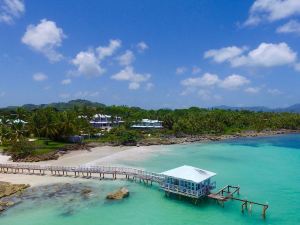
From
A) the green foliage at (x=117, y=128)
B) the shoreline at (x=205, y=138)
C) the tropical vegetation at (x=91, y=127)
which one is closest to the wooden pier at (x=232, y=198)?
the tropical vegetation at (x=91, y=127)

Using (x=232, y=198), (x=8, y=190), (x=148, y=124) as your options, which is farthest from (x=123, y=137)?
(x=232, y=198)

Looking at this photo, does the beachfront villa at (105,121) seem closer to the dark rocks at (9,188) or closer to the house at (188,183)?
the dark rocks at (9,188)

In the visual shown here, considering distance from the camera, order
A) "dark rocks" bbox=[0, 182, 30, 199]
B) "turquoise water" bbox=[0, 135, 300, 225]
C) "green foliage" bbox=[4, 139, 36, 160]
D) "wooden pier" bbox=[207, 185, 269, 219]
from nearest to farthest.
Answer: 1. "turquoise water" bbox=[0, 135, 300, 225]
2. "wooden pier" bbox=[207, 185, 269, 219]
3. "dark rocks" bbox=[0, 182, 30, 199]
4. "green foliage" bbox=[4, 139, 36, 160]

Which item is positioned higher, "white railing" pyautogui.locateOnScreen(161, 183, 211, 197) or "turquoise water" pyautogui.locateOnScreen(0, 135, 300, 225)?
"white railing" pyautogui.locateOnScreen(161, 183, 211, 197)

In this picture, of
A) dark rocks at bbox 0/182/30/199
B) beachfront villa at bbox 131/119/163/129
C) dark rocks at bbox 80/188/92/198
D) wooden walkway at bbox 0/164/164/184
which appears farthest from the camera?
beachfront villa at bbox 131/119/163/129

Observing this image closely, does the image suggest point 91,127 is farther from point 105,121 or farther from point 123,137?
point 105,121

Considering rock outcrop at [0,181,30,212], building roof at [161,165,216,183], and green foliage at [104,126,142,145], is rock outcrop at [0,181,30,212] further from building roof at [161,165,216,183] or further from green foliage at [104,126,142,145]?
green foliage at [104,126,142,145]

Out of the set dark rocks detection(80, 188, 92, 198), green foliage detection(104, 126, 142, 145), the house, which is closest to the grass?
green foliage detection(104, 126, 142, 145)
